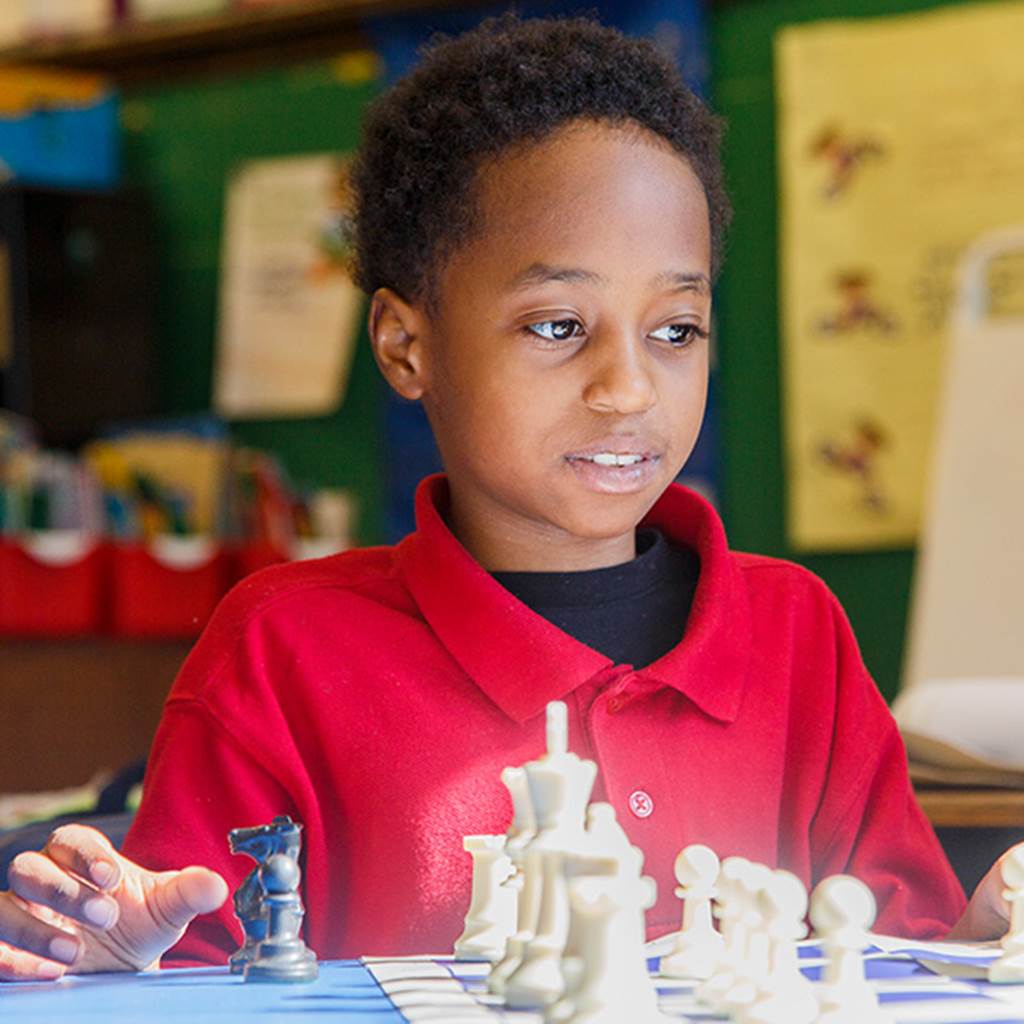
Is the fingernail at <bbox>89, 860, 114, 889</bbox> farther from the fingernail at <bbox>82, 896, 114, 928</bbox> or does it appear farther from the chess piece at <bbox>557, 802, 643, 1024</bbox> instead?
the chess piece at <bbox>557, 802, 643, 1024</bbox>

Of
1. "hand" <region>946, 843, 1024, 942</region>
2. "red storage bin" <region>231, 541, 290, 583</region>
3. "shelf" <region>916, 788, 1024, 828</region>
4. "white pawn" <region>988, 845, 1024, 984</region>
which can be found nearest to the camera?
"white pawn" <region>988, 845, 1024, 984</region>

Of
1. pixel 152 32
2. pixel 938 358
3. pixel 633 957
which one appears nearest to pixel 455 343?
pixel 633 957

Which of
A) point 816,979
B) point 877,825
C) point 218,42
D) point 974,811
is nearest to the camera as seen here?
point 816,979

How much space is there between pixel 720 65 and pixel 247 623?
1963 mm

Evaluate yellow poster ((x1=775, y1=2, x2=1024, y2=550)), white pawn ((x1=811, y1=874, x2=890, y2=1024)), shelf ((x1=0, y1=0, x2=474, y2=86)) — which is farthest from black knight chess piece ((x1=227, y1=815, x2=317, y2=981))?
shelf ((x1=0, y1=0, x2=474, y2=86))

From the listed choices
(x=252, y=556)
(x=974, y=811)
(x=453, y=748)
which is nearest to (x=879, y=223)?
(x=252, y=556)

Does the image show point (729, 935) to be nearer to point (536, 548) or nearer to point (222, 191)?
point (536, 548)

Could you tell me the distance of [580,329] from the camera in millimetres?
1021

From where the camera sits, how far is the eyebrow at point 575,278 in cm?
101

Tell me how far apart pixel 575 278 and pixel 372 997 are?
45cm

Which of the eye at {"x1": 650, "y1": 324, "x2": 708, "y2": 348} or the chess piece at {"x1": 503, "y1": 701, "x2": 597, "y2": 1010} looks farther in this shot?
the eye at {"x1": 650, "y1": 324, "x2": 708, "y2": 348}

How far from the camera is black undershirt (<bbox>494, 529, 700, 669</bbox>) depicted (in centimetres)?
110

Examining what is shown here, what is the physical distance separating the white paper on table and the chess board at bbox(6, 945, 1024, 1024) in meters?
2.51

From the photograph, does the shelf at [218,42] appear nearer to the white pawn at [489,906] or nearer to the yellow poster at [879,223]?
the yellow poster at [879,223]
